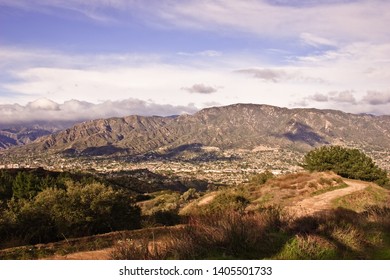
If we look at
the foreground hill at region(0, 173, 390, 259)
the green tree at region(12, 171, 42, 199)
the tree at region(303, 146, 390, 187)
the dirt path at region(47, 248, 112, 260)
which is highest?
the foreground hill at region(0, 173, 390, 259)

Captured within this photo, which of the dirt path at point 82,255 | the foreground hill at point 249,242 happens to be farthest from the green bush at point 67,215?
the dirt path at point 82,255

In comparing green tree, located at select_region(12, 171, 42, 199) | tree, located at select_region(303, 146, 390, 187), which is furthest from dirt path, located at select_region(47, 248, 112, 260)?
tree, located at select_region(303, 146, 390, 187)

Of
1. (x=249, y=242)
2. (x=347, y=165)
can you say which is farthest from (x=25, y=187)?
(x=249, y=242)

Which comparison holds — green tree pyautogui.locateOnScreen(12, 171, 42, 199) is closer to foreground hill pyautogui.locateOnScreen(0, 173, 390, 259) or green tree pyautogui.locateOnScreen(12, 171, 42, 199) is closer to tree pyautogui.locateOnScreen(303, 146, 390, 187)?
foreground hill pyautogui.locateOnScreen(0, 173, 390, 259)

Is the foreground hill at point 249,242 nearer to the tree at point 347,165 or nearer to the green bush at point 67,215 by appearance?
the green bush at point 67,215

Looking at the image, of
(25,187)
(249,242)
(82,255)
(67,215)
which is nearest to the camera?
(249,242)

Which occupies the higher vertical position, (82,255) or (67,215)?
(82,255)

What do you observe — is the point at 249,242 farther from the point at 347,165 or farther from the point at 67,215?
the point at 347,165
